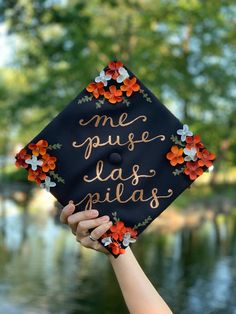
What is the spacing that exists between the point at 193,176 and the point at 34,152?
450mm

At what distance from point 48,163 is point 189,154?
394 mm

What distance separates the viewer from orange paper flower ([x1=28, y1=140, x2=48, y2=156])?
175 cm

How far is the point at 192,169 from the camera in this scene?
5.95 feet

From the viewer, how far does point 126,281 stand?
1608 millimetres

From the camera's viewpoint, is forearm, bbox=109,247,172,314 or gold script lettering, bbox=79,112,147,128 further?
gold script lettering, bbox=79,112,147,128

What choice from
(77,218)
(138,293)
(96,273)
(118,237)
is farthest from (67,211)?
(96,273)

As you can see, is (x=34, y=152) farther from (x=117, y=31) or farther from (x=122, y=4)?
(x=117, y=31)

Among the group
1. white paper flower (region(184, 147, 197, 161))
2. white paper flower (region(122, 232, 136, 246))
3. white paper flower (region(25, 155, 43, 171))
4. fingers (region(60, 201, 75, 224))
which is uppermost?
white paper flower (region(25, 155, 43, 171))

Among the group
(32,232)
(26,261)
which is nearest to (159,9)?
(32,232)

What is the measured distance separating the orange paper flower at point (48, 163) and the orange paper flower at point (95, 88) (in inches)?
8.5

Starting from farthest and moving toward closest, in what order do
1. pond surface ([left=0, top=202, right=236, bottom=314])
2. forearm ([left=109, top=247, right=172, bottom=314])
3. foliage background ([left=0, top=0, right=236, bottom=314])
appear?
foliage background ([left=0, top=0, right=236, bottom=314])
pond surface ([left=0, top=202, right=236, bottom=314])
forearm ([left=109, top=247, right=172, bottom=314])

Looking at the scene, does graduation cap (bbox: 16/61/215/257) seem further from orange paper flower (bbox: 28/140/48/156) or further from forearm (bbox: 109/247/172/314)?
forearm (bbox: 109/247/172/314)

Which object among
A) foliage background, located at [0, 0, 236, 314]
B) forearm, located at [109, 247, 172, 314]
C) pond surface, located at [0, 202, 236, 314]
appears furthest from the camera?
foliage background, located at [0, 0, 236, 314]

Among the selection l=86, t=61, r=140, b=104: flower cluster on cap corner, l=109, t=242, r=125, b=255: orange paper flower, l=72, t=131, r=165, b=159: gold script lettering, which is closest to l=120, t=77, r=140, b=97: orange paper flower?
l=86, t=61, r=140, b=104: flower cluster on cap corner
